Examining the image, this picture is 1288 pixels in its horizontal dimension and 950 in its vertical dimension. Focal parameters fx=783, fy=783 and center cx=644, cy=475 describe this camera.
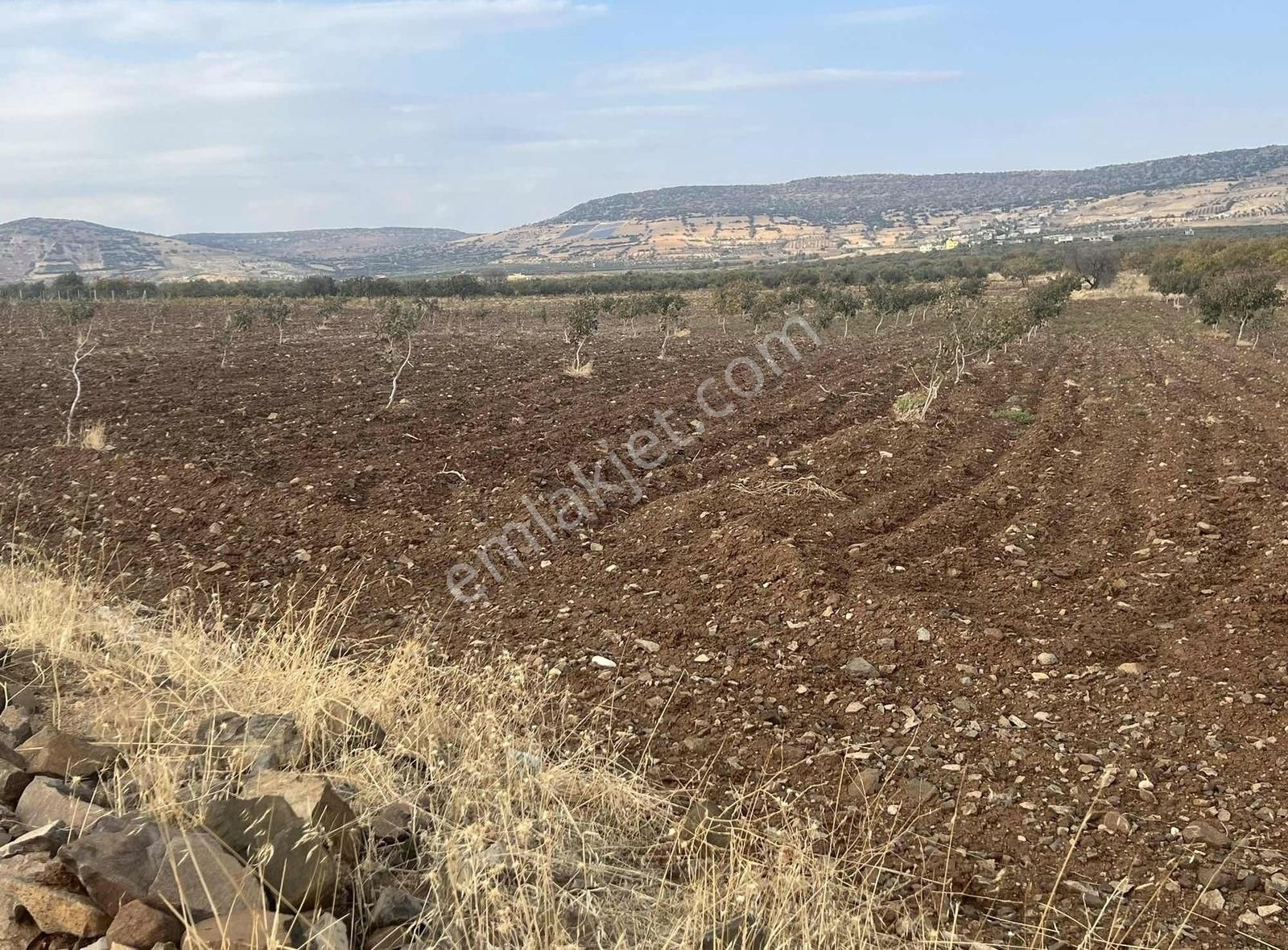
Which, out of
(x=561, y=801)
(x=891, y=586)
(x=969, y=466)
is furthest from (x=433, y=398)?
(x=561, y=801)

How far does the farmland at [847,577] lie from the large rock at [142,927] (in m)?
2.26

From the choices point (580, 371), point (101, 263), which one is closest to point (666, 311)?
point (580, 371)

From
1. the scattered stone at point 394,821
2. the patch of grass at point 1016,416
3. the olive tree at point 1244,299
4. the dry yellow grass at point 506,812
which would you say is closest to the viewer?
the dry yellow grass at point 506,812

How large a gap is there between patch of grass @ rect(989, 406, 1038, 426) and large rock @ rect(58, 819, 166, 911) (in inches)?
570

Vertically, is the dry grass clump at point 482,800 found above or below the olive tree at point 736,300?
below

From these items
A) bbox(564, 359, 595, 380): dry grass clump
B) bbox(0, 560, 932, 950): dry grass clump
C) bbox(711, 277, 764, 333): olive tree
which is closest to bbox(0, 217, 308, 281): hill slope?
bbox(711, 277, 764, 333): olive tree

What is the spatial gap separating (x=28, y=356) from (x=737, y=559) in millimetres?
27061

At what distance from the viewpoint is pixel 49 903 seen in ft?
7.95

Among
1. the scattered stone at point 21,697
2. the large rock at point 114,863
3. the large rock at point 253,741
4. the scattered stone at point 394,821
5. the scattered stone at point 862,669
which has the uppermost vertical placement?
the large rock at point 114,863

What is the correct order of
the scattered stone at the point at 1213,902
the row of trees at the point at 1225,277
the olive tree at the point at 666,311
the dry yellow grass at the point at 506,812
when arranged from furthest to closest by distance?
the olive tree at the point at 666,311
the row of trees at the point at 1225,277
the scattered stone at the point at 1213,902
the dry yellow grass at the point at 506,812

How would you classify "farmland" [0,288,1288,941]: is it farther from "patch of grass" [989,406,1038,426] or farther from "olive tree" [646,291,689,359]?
"olive tree" [646,291,689,359]

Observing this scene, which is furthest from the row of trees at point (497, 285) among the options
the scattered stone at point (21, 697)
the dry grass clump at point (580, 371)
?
the scattered stone at point (21, 697)

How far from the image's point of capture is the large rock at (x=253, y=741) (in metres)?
3.52

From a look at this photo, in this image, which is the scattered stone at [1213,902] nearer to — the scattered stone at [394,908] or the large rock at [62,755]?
the scattered stone at [394,908]
